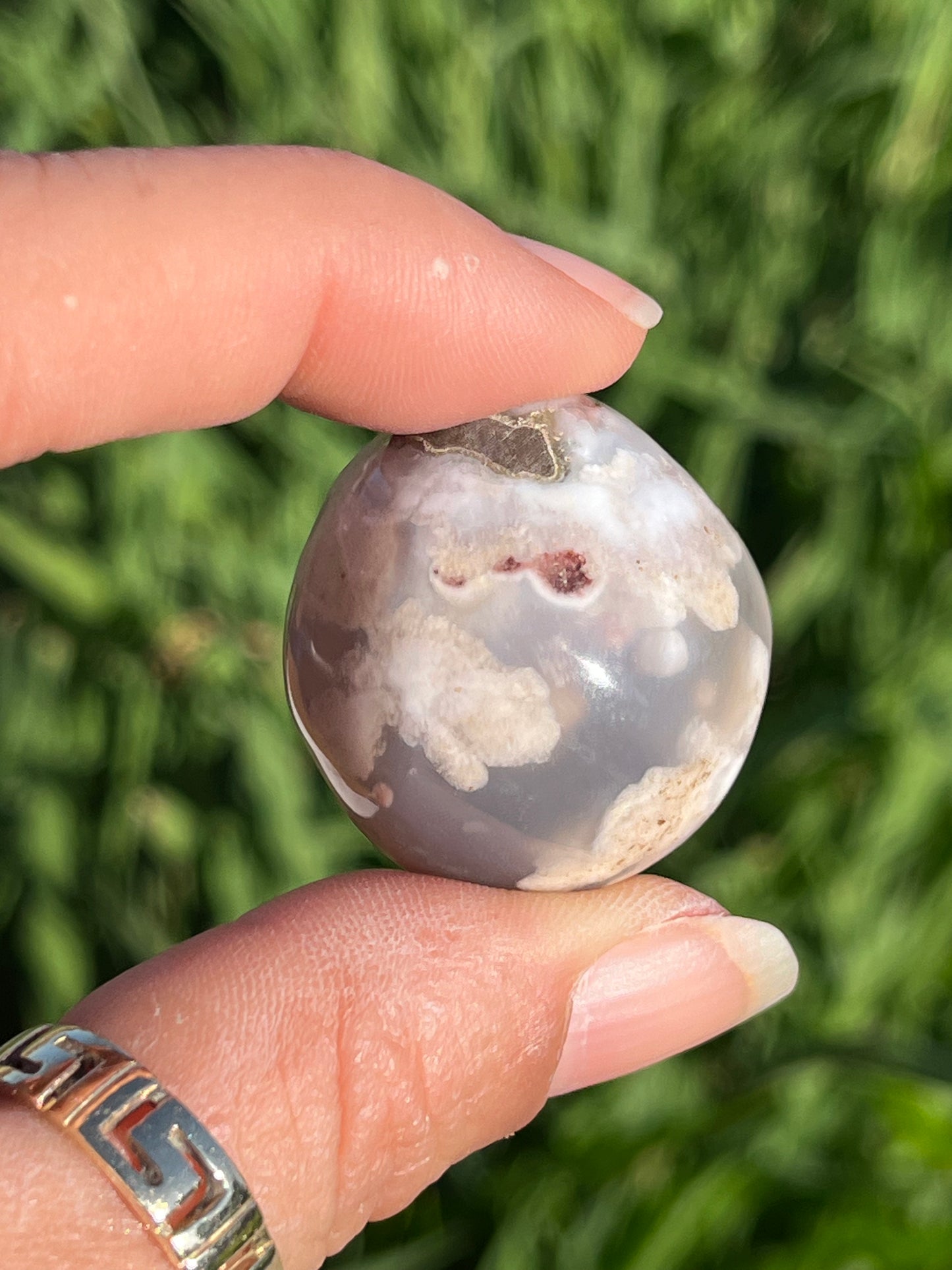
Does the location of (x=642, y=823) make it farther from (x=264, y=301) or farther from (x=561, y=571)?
(x=264, y=301)

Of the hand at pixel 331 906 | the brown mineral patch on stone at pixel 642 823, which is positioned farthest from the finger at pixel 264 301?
the brown mineral patch on stone at pixel 642 823

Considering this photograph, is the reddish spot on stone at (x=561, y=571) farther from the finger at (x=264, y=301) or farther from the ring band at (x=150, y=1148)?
the ring band at (x=150, y=1148)

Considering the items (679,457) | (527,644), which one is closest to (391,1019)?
(527,644)

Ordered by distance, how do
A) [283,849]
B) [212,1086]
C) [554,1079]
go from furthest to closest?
[283,849] → [554,1079] → [212,1086]

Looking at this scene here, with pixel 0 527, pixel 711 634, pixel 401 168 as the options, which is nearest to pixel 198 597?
pixel 0 527

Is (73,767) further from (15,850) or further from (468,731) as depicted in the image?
(468,731)

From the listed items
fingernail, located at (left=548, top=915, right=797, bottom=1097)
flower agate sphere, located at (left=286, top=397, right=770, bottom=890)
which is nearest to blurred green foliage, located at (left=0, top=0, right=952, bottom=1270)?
fingernail, located at (left=548, top=915, right=797, bottom=1097)

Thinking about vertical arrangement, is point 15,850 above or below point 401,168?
below
